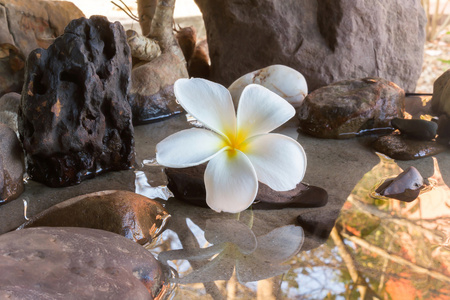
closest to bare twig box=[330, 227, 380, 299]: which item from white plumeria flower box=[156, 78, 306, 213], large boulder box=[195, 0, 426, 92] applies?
white plumeria flower box=[156, 78, 306, 213]

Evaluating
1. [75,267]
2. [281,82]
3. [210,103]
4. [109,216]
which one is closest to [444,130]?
[281,82]

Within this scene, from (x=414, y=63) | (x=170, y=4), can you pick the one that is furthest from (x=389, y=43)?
(x=170, y=4)

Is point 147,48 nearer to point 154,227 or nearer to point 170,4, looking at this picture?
point 170,4

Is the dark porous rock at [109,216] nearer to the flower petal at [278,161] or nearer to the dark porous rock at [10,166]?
the dark porous rock at [10,166]

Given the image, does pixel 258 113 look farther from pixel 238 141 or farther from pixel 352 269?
pixel 352 269

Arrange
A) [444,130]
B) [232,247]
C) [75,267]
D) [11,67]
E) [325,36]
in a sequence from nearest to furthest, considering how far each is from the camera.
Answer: [75,267] → [232,247] → [444,130] → [11,67] → [325,36]

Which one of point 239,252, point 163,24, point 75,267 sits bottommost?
point 239,252

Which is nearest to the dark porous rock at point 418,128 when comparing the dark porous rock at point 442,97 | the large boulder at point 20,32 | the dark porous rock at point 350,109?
the dark porous rock at point 350,109

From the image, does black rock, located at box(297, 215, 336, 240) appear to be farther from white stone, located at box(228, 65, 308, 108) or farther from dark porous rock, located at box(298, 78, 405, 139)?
white stone, located at box(228, 65, 308, 108)
